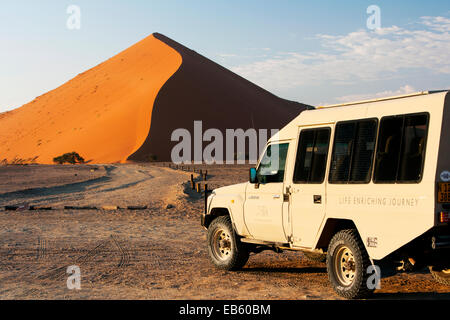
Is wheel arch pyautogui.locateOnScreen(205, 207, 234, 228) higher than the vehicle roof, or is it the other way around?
the vehicle roof

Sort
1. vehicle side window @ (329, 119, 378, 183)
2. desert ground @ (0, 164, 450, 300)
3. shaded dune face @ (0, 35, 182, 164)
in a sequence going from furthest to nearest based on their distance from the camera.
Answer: shaded dune face @ (0, 35, 182, 164) < desert ground @ (0, 164, 450, 300) < vehicle side window @ (329, 119, 378, 183)

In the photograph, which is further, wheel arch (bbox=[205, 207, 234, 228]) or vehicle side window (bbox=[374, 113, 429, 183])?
wheel arch (bbox=[205, 207, 234, 228])

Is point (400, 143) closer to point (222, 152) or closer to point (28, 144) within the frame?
point (222, 152)

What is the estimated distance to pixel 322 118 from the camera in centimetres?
916

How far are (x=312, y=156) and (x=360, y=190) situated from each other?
3.91 ft

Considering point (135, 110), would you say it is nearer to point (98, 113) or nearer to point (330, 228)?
point (98, 113)

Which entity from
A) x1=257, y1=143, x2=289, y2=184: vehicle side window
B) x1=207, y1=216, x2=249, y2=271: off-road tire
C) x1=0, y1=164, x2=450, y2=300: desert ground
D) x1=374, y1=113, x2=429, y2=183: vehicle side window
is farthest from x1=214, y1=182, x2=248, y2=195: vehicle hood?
x1=374, y1=113, x2=429, y2=183: vehicle side window

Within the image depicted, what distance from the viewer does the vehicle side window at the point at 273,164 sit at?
987cm

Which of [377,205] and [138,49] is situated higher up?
[138,49]

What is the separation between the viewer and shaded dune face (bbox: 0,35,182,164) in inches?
3854

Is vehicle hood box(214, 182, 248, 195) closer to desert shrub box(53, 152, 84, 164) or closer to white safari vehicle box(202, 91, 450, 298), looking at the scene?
white safari vehicle box(202, 91, 450, 298)

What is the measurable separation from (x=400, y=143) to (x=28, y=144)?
366 ft

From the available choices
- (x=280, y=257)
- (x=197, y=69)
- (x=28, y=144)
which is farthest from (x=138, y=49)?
(x=280, y=257)

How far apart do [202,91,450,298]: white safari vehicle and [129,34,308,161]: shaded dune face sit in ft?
261
